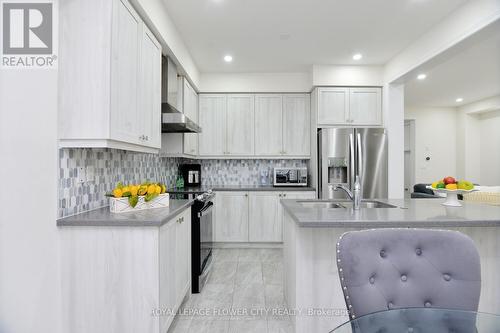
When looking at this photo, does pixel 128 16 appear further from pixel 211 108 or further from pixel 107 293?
pixel 211 108

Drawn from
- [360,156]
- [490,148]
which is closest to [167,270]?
[360,156]

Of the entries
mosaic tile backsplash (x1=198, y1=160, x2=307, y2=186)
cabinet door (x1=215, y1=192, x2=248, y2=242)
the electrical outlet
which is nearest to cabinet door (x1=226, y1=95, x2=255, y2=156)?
mosaic tile backsplash (x1=198, y1=160, x2=307, y2=186)

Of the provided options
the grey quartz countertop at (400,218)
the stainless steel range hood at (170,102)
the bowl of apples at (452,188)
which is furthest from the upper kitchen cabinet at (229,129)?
the bowl of apples at (452,188)

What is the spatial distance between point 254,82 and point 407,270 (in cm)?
392

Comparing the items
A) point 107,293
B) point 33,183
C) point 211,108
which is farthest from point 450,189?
point 211,108

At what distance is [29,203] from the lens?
166 cm

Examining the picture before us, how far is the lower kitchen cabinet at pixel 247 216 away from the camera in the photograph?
14.1ft

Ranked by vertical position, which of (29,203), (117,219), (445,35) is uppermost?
(445,35)

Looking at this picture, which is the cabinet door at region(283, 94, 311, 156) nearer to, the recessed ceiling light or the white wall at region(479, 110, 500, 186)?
the recessed ceiling light

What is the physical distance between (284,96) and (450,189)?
296 centimetres

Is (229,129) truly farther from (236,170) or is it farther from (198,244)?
(198,244)

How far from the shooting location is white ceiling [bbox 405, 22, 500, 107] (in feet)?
11.5

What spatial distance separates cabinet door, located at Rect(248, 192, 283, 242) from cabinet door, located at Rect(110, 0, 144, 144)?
2.43 meters

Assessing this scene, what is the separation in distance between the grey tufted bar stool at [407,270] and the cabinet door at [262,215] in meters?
3.16
